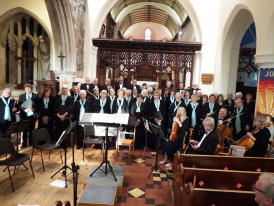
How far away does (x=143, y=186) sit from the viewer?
378cm

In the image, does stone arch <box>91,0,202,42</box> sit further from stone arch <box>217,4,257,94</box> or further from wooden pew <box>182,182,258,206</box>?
wooden pew <box>182,182,258,206</box>

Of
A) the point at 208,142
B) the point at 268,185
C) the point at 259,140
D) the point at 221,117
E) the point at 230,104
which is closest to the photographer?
the point at 268,185

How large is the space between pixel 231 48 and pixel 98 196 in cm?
793

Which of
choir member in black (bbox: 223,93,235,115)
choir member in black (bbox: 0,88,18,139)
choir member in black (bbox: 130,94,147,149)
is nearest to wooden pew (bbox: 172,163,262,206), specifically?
choir member in black (bbox: 130,94,147,149)

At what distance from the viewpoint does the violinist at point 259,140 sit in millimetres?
3912

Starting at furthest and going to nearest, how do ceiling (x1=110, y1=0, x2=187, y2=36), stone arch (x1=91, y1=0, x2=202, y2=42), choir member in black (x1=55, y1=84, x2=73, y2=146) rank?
ceiling (x1=110, y1=0, x2=187, y2=36)
stone arch (x1=91, y1=0, x2=202, y2=42)
choir member in black (x1=55, y1=84, x2=73, y2=146)

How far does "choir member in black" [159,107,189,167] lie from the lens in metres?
4.38

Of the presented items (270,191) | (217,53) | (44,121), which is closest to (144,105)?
(44,121)

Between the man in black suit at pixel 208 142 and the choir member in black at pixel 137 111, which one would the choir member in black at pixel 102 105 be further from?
the man in black suit at pixel 208 142

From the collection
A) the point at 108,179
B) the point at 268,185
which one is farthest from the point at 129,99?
the point at 268,185

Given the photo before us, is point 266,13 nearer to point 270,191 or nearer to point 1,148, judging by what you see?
point 270,191

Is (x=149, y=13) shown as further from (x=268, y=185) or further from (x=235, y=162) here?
(x=268, y=185)

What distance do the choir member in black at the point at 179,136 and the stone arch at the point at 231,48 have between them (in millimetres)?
5055

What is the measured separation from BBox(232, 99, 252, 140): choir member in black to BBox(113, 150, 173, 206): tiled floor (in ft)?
8.23
